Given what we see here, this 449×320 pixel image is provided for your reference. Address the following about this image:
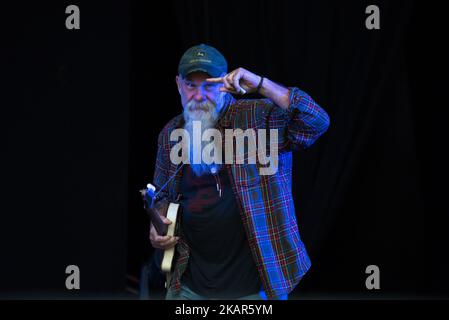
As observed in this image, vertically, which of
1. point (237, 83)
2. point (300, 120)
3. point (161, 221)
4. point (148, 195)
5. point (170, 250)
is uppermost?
point (237, 83)

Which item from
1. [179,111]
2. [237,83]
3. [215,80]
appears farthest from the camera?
[179,111]

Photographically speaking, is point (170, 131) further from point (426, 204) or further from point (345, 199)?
point (426, 204)

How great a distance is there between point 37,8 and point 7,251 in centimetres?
131

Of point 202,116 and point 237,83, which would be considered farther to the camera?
point 202,116

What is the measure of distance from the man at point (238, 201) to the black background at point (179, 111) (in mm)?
820

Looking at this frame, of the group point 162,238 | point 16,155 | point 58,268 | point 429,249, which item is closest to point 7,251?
point 58,268

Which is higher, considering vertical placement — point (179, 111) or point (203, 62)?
point (203, 62)

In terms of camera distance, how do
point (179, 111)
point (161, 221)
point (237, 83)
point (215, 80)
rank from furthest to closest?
1. point (179, 111)
2. point (161, 221)
3. point (215, 80)
4. point (237, 83)

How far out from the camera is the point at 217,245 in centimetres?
247

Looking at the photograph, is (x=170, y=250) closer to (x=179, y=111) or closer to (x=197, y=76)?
(x=197, y=76)

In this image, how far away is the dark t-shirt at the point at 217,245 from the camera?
2.43 m

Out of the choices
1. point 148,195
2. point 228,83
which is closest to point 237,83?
point 228,83

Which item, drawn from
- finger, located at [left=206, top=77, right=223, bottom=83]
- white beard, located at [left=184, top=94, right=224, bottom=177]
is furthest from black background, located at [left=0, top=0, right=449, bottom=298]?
finger, located at [left=206, top=77, right=223, bottom=83]

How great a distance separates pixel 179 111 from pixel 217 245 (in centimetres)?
121
